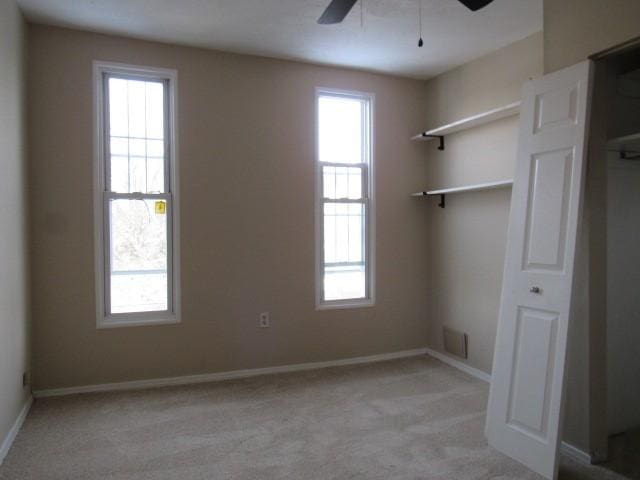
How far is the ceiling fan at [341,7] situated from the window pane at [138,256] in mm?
2182

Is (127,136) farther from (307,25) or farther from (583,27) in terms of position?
(583,27)

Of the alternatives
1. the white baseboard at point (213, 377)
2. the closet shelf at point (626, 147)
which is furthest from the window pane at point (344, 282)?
the closet shelf at point (626, 147)

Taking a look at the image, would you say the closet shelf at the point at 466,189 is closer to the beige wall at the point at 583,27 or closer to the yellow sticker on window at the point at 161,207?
the beige wall at the point at 583,27

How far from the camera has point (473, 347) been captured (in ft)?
13.7

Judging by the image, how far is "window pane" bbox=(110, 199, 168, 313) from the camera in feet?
12.4

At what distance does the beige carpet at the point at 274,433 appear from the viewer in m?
2.53

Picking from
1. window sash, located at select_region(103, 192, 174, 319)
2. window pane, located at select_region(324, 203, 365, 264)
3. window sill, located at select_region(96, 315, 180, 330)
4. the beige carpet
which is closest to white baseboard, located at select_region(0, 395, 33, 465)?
the beige carpet

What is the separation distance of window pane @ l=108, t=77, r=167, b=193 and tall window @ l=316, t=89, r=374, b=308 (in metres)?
1.40

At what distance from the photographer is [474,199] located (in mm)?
4164

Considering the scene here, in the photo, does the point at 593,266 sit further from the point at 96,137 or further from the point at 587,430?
the point at 96,137

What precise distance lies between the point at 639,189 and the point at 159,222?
344 centimetres

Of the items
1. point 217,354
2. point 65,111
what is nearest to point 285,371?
point 217,354

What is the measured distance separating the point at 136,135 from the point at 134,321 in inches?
59.5

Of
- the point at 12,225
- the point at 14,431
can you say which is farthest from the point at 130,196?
the point at 14,431
